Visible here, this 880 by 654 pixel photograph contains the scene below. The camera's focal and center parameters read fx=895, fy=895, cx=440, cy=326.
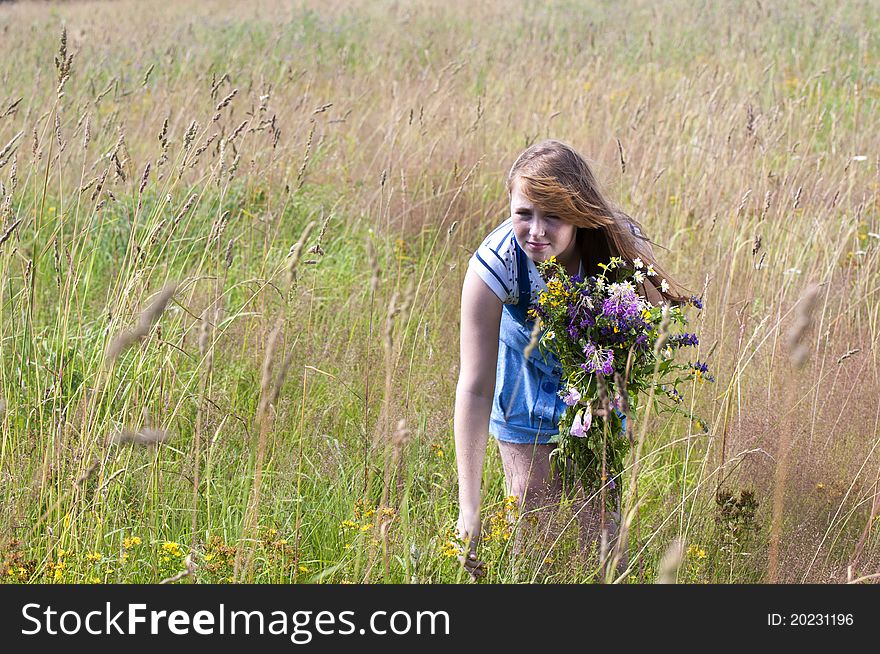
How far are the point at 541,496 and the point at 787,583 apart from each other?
0.60m

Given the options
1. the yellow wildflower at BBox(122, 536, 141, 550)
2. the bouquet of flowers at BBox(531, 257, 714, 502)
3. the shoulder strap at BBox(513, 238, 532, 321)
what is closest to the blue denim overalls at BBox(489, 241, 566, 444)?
the shoulder strap at BBox(513, 238, 532, 321)

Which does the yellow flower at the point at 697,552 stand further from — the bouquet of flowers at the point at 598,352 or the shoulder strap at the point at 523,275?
the shoulder strap at the point at 523,275

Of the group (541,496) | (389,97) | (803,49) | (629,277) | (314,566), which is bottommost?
(314,566)

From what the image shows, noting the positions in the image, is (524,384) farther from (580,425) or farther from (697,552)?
(697,552)

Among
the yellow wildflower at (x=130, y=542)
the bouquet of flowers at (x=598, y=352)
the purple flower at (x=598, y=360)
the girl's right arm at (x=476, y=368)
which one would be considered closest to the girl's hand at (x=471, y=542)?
the girl's right arm at (x=476, y=368)

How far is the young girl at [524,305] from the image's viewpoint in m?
2.17

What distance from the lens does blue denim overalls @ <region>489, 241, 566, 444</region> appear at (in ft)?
7.39

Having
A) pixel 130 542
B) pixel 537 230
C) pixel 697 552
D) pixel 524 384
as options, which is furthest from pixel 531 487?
pixel 130 542

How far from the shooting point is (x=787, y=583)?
2.08 m

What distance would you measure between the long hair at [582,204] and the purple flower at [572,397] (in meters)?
0.40

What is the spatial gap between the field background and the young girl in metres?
0.18

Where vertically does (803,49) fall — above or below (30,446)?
above

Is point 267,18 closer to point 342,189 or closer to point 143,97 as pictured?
point 143,97

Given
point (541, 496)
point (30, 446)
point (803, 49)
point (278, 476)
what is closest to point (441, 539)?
point (541, 496)
